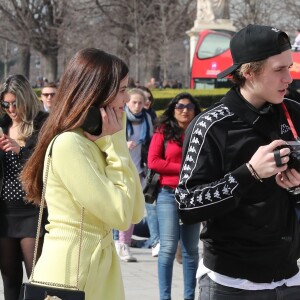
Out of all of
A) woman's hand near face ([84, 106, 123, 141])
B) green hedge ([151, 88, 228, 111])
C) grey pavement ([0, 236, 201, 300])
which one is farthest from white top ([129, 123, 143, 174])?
green hedge ([151, 88, 228, 111])

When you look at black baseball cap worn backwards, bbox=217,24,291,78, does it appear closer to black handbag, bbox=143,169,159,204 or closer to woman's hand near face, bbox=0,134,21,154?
woman's hand near face, bbox=0,134,21,154

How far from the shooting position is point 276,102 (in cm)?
339

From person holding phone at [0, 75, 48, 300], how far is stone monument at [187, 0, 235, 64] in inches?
1194

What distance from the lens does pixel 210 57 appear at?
34.3m

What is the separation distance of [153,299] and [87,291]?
4.01 metres

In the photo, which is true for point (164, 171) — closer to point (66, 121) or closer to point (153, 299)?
point (153, 299)

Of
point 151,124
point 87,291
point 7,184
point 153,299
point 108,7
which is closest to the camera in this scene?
point 87,291

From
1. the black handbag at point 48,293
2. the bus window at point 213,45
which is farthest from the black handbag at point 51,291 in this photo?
the bus window at point 213,45

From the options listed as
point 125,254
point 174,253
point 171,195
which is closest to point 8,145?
point 174,253

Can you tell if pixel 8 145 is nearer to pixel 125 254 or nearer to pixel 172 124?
pixel 172 124

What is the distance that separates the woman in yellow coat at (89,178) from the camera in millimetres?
3248

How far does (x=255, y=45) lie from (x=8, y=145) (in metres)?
2.37

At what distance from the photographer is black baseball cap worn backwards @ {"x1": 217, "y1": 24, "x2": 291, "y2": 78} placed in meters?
3.36

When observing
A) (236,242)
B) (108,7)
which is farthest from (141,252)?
(108,7)
